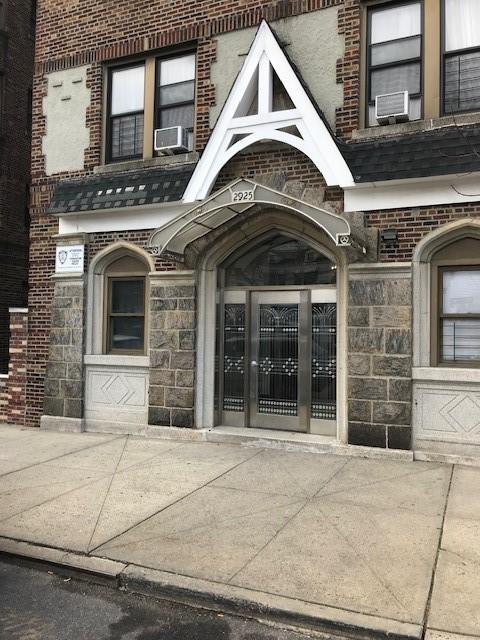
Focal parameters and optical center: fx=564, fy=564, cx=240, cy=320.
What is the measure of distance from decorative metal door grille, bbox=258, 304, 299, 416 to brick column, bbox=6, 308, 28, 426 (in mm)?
4484

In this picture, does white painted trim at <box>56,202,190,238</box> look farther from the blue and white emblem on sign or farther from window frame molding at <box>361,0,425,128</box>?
window frame molding at <box>361,0,425,128</box>

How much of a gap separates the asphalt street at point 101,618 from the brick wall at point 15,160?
11861 mm

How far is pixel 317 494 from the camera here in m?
6.14

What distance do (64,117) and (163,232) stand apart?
12.4 ft

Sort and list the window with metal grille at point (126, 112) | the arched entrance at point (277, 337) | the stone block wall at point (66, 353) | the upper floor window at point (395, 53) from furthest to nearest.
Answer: the window with metal grille at point (126, 112)
the stone block wall at point (66, 353)
the arched entrance at point (277, 337)
the upper floor window at point (395, 53)

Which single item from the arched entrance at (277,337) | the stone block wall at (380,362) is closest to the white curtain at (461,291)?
the stone block wall at (380,362)

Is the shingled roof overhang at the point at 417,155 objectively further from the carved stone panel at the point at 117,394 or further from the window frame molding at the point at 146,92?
the carved stone panel at the point at 117,394

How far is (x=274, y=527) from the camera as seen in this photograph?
5.17 m

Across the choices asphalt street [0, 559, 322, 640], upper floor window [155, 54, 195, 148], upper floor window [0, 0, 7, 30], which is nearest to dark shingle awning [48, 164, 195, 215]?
upper floor window [155, 54, 195, 148]

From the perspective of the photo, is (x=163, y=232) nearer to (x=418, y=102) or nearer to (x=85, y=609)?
(x=418, y=102)

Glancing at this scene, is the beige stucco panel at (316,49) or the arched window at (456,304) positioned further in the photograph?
the beige stucco panel at (316,49)

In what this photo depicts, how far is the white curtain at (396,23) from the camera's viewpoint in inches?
320

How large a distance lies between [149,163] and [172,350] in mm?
3208

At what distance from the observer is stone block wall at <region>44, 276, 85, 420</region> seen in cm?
982
